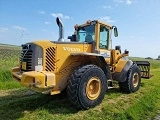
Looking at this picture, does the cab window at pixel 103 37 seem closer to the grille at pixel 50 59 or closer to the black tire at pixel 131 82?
the black tire at pixel 131 82

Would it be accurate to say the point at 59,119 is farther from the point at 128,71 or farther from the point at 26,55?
the point at 128,71

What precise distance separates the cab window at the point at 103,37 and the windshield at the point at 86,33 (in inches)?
14.0

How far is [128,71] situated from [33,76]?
15.1 feet

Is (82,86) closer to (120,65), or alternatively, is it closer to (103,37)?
(103,37)

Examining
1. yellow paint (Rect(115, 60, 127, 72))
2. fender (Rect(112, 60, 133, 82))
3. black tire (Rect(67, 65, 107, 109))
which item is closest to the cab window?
yellow paint (Rect(115, 60, 127, 72))

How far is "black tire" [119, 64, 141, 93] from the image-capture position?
8.77 metres

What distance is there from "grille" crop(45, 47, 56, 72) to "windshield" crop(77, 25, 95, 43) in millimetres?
1877

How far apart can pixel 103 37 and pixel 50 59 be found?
2.71m

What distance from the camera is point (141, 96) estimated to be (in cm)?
855

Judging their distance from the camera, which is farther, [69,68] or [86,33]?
[86,33]

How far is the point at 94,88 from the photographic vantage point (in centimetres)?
675

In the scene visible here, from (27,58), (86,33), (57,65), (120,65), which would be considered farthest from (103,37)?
(27,58)

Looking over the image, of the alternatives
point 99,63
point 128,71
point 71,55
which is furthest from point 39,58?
point 128,71

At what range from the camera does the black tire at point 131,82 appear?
8766mm
